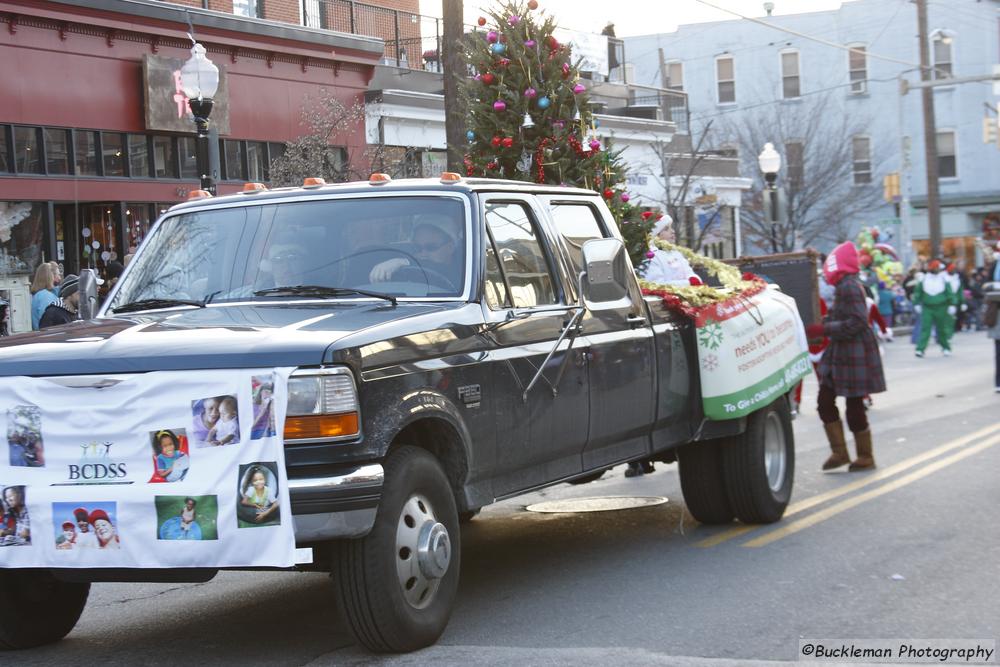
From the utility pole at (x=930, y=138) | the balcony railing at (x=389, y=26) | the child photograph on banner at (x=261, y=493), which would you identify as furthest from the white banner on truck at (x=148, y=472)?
the utility pole at (x=930, y=138)

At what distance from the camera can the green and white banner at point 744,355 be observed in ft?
27.5

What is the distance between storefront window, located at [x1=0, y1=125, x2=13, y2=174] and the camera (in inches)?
822

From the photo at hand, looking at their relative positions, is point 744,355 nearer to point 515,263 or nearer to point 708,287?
point 708,287

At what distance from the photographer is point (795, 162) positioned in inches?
1876

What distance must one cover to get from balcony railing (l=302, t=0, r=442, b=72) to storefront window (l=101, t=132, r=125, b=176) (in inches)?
231

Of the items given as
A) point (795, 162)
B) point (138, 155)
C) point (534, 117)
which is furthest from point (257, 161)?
point (795, 162)

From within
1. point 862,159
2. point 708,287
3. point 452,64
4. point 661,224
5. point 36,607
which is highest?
point 862,159

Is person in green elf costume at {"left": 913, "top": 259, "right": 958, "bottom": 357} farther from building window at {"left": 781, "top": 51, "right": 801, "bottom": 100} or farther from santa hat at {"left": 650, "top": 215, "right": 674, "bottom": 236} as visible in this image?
building window at {"left": 781, "top": 51, "right": 801, "bottom": 100}

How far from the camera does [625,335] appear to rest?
7.54 meters

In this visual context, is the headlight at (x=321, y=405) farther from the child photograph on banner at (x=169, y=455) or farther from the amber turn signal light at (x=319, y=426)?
the child photograph on banner at (x=169, y=455)

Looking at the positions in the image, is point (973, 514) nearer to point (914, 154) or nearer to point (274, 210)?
point (274, 210)

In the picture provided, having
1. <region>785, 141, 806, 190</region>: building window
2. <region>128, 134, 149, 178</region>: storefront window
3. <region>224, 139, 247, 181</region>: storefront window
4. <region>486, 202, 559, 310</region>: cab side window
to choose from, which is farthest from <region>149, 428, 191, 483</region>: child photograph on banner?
<region>785, 141, 806, 190</region>: building window

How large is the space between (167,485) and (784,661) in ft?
8.41

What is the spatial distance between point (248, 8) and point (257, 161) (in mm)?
3131
